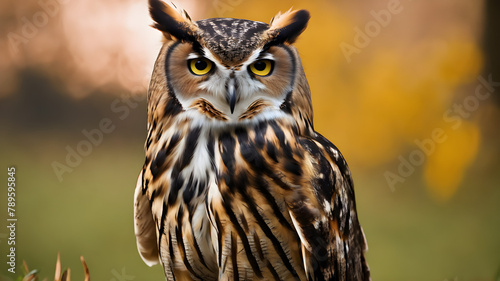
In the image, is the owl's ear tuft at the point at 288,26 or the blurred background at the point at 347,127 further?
the blurred background at the point at 347,127

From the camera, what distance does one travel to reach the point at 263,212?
0.86m

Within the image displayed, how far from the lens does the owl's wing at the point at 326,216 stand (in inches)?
34.3

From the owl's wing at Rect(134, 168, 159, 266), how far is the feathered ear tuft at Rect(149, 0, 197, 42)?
33 centimetres

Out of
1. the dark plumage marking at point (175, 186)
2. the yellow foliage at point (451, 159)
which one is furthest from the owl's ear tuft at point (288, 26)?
the yellow foliage at point (451, 159)

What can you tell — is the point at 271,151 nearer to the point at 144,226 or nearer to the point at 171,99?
the point at 171,99

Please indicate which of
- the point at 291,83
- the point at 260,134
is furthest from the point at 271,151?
the point at 291,83

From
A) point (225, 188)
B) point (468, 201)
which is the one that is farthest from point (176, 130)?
point (468, 201)

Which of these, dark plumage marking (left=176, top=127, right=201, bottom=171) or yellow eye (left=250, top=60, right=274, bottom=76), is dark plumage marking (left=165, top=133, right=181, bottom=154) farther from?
yellow eye (left=250, top=60, right=274, bottom=76)

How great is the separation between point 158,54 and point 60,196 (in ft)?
3.19

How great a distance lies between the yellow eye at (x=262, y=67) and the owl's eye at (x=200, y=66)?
0.27ft

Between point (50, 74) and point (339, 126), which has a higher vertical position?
point (50, 74)

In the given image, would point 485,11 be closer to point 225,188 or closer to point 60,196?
point 225,188

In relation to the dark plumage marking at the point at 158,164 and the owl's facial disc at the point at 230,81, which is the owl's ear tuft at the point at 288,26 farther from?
the dark plumage marking at the point at 158,164

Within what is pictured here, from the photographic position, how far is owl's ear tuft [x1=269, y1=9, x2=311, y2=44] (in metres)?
0.86
